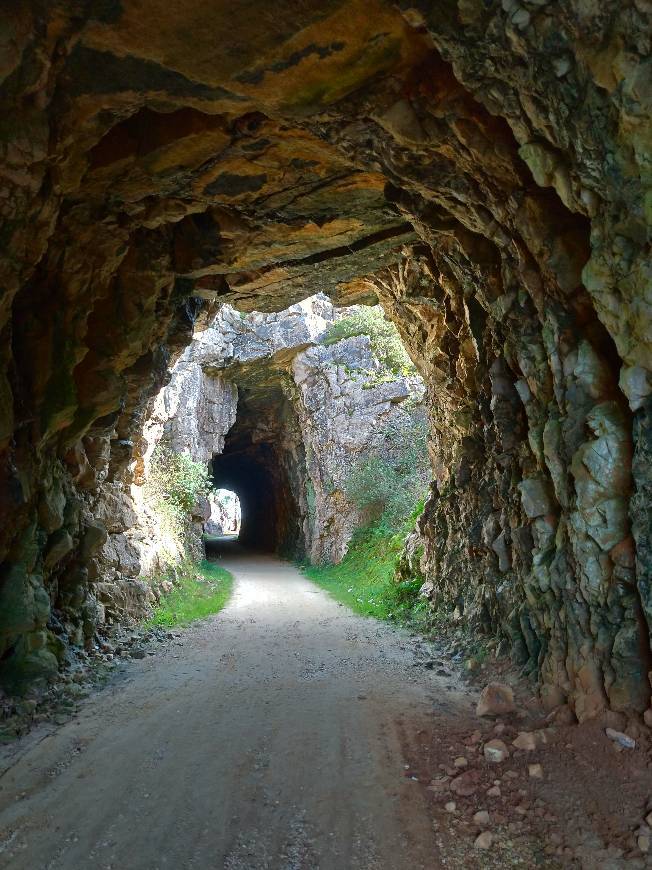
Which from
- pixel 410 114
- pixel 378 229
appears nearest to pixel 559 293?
pixel 410 114

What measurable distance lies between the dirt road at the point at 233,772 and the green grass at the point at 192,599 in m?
3.50

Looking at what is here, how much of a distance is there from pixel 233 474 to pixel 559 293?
40607mm

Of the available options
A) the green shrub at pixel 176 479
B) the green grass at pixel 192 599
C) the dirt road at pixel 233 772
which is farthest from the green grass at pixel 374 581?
the green shrub at pixel 176 479

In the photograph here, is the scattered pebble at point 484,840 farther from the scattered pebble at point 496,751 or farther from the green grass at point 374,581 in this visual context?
the green grass at point 374,581

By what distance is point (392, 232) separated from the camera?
1054 centimetres

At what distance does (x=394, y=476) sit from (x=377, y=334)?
7.38 meters

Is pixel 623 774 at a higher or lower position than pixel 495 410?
lower

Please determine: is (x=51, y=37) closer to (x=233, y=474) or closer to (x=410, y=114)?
(x=410, y=114)

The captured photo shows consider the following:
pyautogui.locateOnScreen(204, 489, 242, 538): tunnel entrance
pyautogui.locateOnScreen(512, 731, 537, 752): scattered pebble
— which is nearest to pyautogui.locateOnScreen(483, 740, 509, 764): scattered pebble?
pyautogui.locateOnScreen(512, 731, 537, 752): scattered pebble

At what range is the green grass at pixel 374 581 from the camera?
13401 millimetres

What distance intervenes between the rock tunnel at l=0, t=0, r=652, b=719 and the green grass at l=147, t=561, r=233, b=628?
2392mm

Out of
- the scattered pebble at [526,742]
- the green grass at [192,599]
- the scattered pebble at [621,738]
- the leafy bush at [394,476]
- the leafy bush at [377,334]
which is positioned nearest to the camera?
the scattered pebble at [621,738]

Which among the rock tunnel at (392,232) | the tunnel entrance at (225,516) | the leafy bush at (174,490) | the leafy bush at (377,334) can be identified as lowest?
the tunnel entrance at (225,516)

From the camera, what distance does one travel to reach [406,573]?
15.0m
